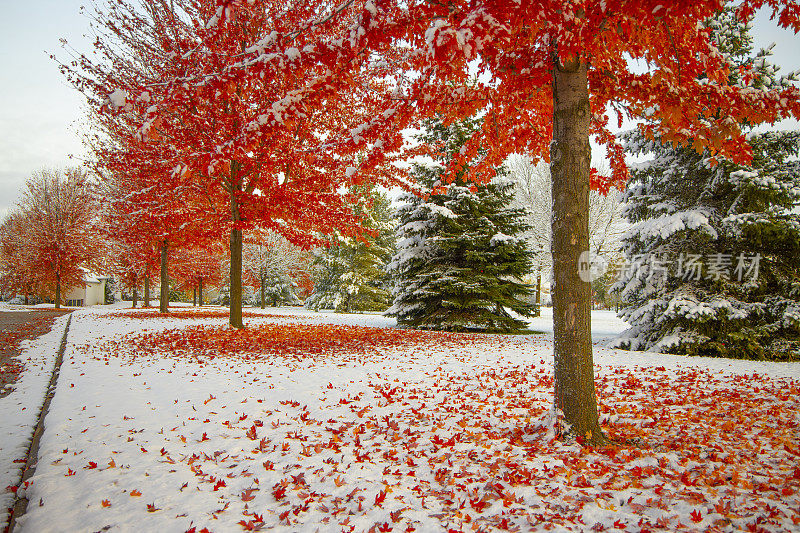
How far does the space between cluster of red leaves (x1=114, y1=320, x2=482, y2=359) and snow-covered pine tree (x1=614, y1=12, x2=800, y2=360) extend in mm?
5102

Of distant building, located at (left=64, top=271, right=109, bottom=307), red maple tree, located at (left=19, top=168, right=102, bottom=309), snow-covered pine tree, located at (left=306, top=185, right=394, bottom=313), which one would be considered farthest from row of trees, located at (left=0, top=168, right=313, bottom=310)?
distant building, located at (left=64, top=271, right=109, bottom=307)

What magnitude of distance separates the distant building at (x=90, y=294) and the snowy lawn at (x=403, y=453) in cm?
4981

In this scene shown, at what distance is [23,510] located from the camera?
2838 mm

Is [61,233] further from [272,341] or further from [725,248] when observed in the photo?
[725,248]

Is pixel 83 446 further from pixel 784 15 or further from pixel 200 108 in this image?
pixel 200 108

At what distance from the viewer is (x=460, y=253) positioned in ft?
50.0

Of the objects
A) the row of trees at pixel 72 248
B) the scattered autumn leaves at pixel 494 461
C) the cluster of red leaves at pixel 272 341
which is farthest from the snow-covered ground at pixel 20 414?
the row of trees at pixel 72 248

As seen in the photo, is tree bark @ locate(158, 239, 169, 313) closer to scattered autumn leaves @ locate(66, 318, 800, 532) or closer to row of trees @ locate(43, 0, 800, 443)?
row of trees @ locate(43, 0, 800, 443)

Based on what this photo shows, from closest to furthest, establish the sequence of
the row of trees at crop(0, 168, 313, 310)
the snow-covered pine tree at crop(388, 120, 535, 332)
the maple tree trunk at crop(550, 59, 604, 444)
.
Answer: the maple tree trunk at crop(550, 59, 604, 444) < the snow-covered pine tree at crop(388, 120, 535, 332) < the row of trees at crop(0, 168, 313, 310)

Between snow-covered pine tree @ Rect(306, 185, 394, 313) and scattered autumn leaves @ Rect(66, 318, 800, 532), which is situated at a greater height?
snow-covered pine tree @ Rect(306, 185, 394, 313)

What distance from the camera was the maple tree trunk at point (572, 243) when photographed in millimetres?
3941

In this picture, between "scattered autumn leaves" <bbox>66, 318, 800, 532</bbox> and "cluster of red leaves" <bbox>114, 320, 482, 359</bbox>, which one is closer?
"scattered autumn leaves" <bbox>66, 318, 800, 532</bbox>

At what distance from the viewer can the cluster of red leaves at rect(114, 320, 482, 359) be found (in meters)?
9.09

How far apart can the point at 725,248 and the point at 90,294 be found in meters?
60.3
